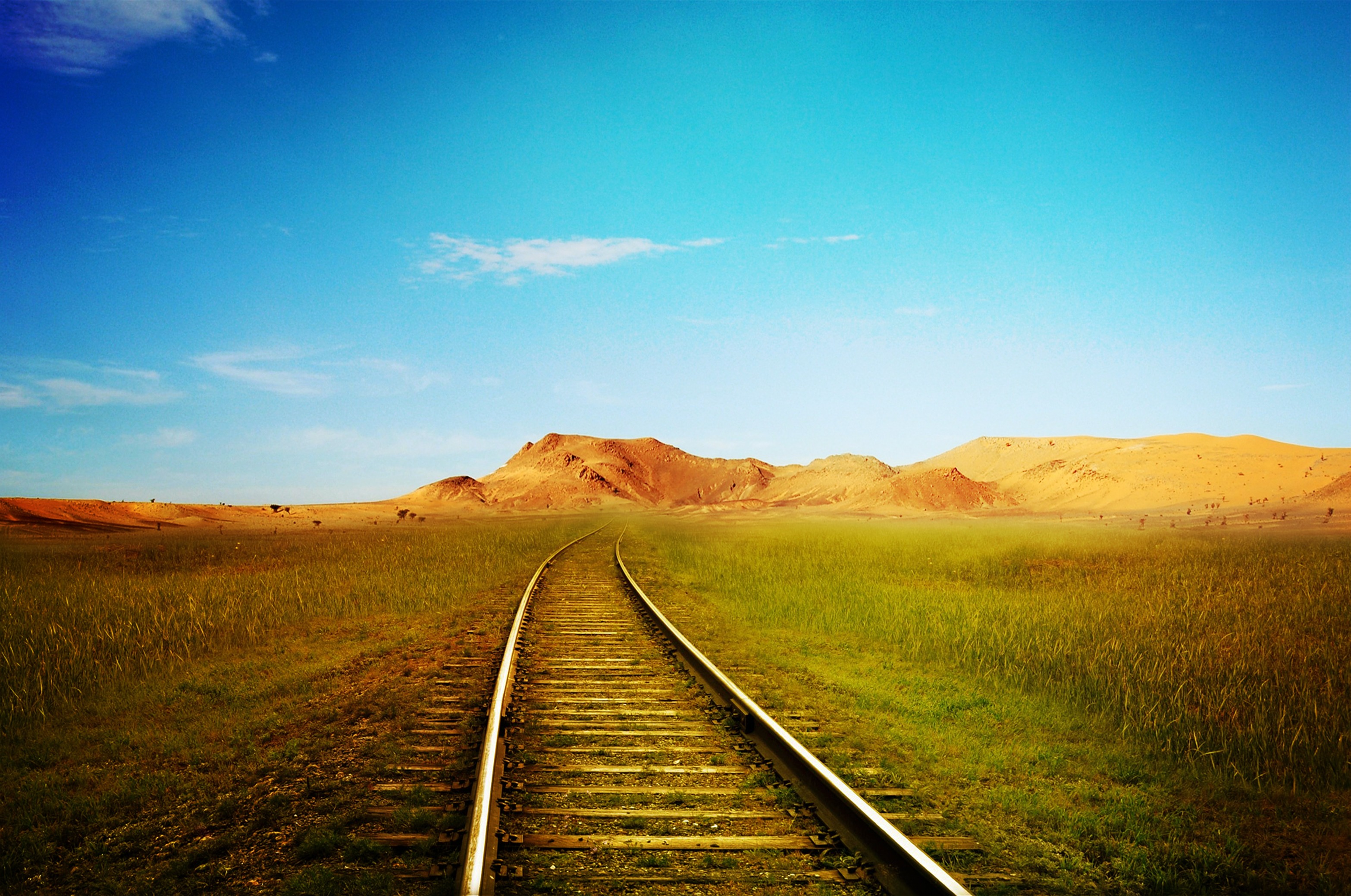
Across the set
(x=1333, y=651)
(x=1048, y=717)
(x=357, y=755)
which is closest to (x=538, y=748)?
(x=357, y=755)

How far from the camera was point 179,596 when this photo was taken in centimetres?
1570

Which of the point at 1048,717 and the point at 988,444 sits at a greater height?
the point at 988,444

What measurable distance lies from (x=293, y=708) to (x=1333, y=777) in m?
9.83

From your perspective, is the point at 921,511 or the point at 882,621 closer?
the point at 882,621

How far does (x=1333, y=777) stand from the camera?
6156 millimetres

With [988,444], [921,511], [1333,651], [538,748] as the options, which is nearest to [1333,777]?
[1333,651]

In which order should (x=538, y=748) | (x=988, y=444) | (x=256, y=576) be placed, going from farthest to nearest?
(x=988, y=444) → (x=256, y=576) → (x=538, y=748)

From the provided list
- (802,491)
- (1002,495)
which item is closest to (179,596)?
(1002,495)

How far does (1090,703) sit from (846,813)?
16.7 feet

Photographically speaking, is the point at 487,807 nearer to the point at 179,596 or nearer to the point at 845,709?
the point at 845,709

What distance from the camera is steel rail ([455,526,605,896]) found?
3621 millimetres

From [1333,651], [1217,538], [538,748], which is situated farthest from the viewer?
[1217,538]

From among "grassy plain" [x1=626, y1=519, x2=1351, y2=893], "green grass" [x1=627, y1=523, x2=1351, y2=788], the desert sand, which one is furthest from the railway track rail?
the desert sand

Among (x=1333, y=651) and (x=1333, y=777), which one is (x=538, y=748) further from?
(x=1333, y=651)
